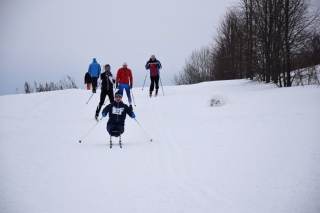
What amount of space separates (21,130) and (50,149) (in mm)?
3290

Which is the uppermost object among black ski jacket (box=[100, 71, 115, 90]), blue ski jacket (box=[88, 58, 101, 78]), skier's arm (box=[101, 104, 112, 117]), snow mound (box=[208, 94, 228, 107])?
blue ski jacket (box=[88, 58, 101, 78])

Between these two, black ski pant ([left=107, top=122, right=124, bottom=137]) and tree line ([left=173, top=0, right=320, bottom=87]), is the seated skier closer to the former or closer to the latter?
black ski pant ([left=107, top=122, right=124, bottom=137])

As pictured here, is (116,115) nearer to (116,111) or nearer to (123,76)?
(116,111)

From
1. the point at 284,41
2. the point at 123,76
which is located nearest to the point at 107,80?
the point at 123,76

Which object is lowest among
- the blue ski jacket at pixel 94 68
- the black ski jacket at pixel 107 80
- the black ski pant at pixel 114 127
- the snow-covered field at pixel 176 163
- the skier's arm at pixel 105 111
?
the snow-covered field at pixel 176 163

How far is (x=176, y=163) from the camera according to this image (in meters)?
6.01

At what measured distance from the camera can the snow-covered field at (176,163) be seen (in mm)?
4270

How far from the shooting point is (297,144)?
252 inches

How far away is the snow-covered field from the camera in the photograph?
427 centimetres

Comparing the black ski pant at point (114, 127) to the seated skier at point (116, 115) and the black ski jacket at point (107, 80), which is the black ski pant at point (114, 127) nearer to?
the seated skier at point (116, 115)

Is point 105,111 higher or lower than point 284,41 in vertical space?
lower

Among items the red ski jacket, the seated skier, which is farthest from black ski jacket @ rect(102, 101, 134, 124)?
the red ski jacket

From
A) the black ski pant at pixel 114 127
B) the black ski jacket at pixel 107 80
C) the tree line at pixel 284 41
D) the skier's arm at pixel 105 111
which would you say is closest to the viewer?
the black ski pant at pixel 114 127

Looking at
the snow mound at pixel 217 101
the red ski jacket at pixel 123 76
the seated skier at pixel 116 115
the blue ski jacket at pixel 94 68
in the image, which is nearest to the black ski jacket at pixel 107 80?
the red ski jacket at pixel 123 76
